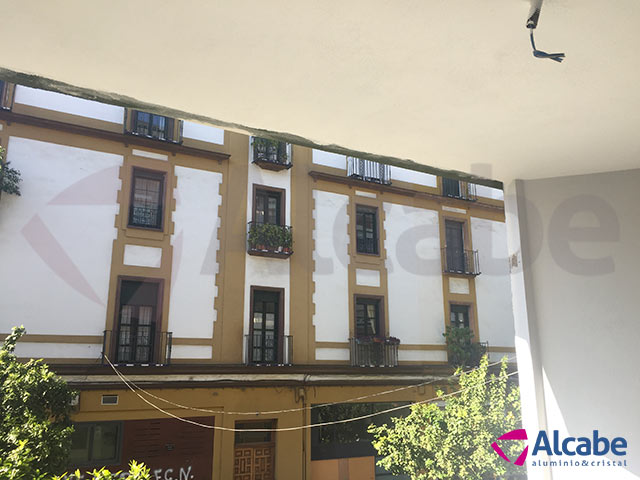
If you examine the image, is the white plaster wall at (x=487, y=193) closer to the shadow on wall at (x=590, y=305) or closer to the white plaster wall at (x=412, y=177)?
the white plaster wall at (x=412, y=177)

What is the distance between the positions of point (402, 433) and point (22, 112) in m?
7.32

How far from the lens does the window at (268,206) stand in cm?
980

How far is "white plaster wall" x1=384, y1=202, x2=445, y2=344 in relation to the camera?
10.6 m

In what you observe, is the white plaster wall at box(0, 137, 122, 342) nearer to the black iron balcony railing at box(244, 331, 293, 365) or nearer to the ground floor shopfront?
the ground floor shopfront

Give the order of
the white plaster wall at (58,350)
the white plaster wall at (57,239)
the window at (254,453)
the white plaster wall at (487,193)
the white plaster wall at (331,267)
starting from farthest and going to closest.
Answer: the white plaster wall at (487,193) → the white plaster wall at (331,267) → the window at (254,453) → the white plaster wall at (57,239) → the white plaster wall at (58,350)

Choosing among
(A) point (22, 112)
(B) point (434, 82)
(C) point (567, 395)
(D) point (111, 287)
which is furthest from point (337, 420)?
(B) point (434, 82)

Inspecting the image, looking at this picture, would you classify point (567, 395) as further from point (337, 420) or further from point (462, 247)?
point (462, 247)

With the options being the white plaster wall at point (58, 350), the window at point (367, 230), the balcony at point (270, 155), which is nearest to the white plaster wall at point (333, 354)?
the window at point (367, 230)

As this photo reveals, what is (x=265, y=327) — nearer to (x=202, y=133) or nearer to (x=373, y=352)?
(x=373, y=352)

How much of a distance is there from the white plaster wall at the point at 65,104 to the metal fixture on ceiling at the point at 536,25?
810 cm

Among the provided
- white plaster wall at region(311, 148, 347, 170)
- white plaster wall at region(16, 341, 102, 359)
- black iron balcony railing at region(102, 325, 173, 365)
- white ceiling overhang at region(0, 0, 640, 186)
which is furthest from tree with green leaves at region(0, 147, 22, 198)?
white ceiling overhang at region(0, 0, 640, 186)

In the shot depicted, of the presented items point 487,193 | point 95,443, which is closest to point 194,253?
point 95,443

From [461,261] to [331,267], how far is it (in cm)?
318

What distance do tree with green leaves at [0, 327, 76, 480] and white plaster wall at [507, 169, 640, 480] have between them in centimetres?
430
